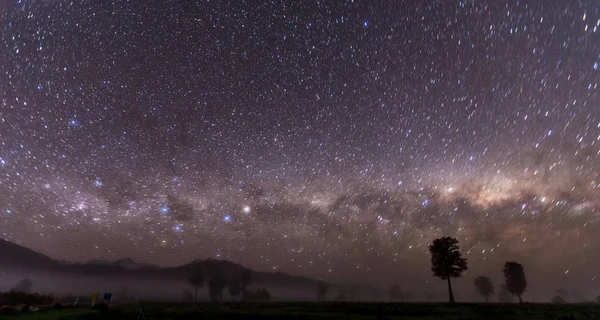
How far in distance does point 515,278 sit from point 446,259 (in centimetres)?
5337

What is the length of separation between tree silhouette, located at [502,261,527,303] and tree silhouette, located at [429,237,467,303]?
167ft

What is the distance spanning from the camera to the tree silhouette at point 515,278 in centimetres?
9288

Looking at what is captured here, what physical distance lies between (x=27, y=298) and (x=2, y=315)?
95.4ft

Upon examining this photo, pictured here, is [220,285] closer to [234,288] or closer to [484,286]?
[234,288]

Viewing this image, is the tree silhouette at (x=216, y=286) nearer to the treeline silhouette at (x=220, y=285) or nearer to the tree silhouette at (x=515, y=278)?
the treeline silhouette at (x=220, y=285)

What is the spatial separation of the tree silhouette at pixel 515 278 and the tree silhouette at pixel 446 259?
50796 mm

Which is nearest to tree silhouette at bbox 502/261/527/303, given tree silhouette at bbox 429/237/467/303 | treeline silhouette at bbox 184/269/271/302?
tree silhouette at bbox 429/237/467/303

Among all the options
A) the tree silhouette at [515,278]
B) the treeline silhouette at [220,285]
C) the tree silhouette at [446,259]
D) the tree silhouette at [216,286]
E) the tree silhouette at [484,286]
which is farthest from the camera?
the tree silhouette at [216,286]

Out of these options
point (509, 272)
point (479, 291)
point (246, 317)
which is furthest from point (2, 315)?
point (479, 291)

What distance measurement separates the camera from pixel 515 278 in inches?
3706

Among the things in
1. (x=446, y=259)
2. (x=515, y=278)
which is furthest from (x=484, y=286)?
(x=446, y=259)

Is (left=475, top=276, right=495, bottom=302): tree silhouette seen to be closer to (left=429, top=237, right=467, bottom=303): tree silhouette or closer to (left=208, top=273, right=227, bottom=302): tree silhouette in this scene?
(left=429, top=237, right=467, bottom=303): tree silhouette

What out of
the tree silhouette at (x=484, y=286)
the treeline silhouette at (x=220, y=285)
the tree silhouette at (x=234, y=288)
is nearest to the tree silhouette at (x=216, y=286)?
Answer: the treeline silhouette at (x=220, y=285)

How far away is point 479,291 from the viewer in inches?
4953
